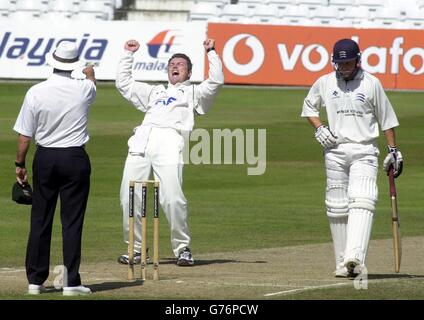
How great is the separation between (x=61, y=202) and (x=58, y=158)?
0.34 metres

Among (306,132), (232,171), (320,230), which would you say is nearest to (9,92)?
→ (306,132)

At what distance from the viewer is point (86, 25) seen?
4028 cm

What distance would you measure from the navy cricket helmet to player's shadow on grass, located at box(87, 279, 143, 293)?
2.51 metres

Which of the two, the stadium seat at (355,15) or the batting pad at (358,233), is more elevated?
the stadium seat at (355,15)

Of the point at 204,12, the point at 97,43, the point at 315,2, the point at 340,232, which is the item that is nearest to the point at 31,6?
the point at 97,43

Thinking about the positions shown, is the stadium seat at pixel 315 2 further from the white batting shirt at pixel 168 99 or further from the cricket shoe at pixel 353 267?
the cricket shoe at pixel 353 267

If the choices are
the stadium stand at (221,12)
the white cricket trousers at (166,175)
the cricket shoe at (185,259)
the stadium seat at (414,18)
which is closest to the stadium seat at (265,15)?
the stadium stand at (221,12)

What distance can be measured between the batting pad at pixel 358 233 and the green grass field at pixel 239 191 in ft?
2.16

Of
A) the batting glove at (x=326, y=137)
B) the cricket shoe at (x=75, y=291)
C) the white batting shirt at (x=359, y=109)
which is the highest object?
the white batting shirt at (x=359, y=109)

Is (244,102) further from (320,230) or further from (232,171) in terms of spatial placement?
(320,230)

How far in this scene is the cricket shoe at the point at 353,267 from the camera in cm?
1098

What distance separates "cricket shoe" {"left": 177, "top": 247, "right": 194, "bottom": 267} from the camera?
A: 12273 millimetres

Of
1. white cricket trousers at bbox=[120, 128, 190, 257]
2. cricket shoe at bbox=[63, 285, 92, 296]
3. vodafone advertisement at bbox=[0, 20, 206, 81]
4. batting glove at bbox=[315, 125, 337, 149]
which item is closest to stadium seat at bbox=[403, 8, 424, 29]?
vodafone advertisement at bbox=[0, 20, 206, 81]

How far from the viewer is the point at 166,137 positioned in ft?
41.2
